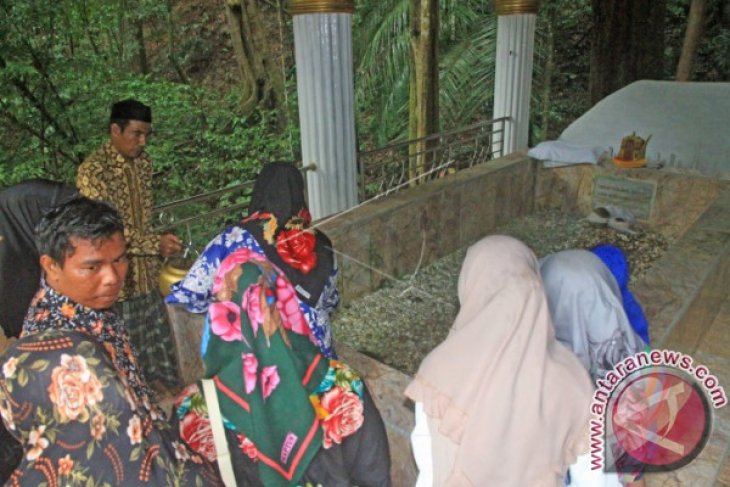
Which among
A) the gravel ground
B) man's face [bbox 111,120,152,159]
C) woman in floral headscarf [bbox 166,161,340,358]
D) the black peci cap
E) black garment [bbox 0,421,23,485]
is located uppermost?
the black peci cap

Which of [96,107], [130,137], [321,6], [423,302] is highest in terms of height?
[321,6]

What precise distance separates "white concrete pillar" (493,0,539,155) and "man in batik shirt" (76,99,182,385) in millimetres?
5279

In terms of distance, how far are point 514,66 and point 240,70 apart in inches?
251

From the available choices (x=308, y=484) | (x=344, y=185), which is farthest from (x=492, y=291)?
(x=344, y=185)

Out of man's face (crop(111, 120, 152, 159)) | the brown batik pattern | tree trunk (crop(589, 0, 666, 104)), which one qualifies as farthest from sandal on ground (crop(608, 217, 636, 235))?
man's face (crop(111, 120, 152, 159))

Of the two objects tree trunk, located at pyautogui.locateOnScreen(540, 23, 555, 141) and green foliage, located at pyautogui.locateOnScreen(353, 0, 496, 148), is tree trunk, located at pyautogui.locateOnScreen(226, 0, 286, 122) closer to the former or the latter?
green foliage, located at pyautogui.locateOnScreen(353, 0, 496, 148)

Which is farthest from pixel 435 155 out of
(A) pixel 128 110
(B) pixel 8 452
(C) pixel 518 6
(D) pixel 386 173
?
(B) pixel 8 452

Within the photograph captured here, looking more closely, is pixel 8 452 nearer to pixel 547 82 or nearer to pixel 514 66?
pixel 514 66

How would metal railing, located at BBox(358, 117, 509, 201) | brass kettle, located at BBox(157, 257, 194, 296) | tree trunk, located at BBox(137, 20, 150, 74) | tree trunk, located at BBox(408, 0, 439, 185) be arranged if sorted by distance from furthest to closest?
tree trunk, located at BBox(137, 20, 150, 74) < tree trunk, located at BBox(408, 0, 439, 185) < metal railing, located at BBox(358, 117, 509, 201) < brass kettle, located at BBox(157, 257, 194, 296)

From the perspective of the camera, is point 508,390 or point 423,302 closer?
point 508,390

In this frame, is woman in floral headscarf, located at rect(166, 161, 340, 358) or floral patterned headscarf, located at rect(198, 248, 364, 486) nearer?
floral patterned headscarf, located at rect(198, 248, 364, 486)

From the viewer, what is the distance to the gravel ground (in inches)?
180

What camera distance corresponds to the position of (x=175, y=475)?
1.50 meters

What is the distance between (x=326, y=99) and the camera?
4.75 meters
